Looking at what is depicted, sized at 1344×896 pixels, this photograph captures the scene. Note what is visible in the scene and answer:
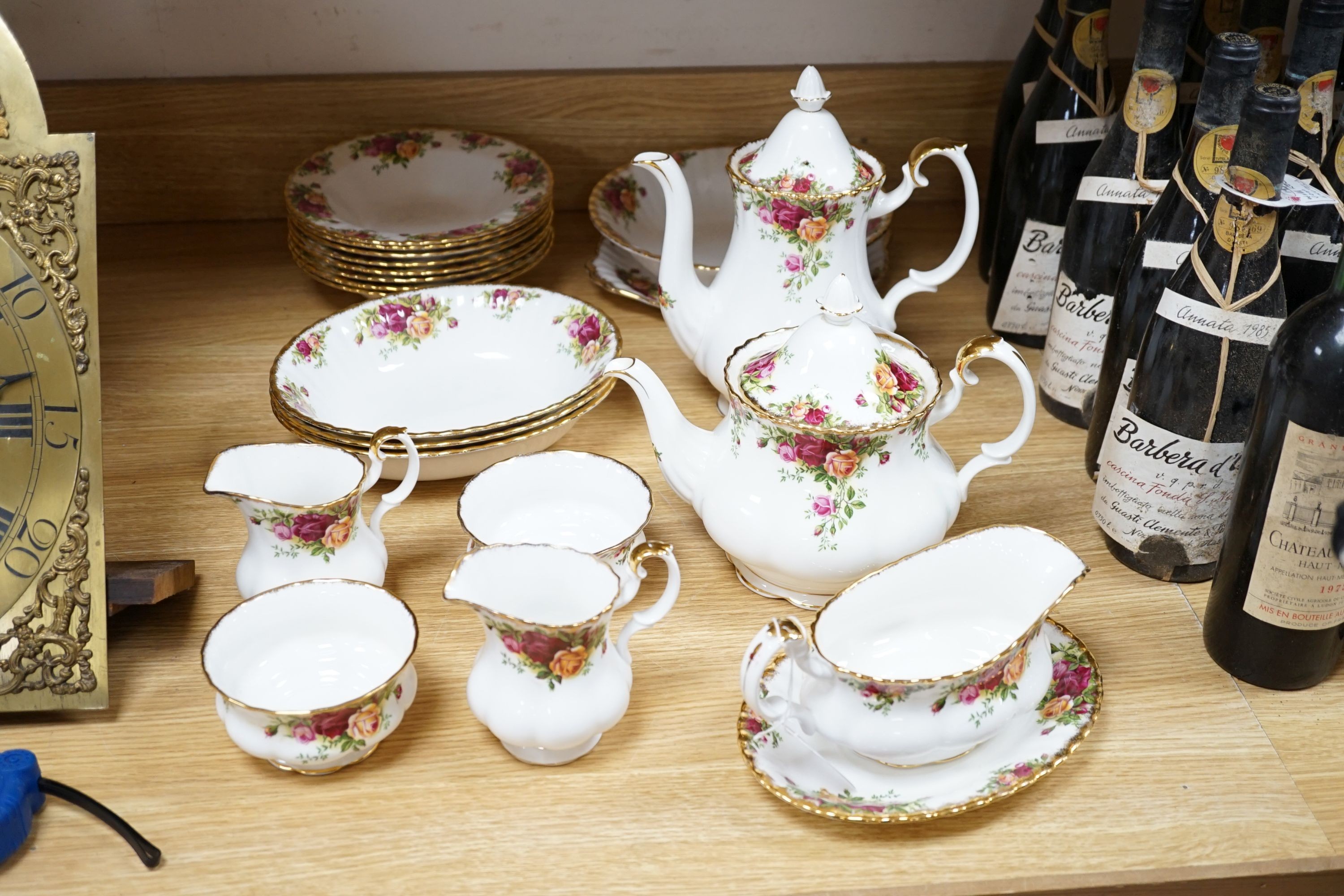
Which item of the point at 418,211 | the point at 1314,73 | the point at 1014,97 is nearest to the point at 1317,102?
the point at 1314,73

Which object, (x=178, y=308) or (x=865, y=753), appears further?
(x=178, y=308)

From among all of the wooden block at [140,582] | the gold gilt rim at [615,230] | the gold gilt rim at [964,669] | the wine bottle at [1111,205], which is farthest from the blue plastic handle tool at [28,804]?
the wine bottle at [1111,205]

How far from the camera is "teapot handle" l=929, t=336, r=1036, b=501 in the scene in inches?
29.2

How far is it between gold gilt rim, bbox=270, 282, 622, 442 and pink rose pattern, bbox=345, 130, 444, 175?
8.2 inches

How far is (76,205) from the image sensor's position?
69cm

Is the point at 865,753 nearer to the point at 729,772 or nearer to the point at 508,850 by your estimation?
the point at 729,772

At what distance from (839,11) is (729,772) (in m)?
0.80

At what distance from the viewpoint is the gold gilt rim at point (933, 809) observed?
0.63 metres

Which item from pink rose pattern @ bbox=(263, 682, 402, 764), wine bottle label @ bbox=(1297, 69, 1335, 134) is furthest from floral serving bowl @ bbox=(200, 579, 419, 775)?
wine bottle label @ bbox=(1297, 69, 1335, 134)

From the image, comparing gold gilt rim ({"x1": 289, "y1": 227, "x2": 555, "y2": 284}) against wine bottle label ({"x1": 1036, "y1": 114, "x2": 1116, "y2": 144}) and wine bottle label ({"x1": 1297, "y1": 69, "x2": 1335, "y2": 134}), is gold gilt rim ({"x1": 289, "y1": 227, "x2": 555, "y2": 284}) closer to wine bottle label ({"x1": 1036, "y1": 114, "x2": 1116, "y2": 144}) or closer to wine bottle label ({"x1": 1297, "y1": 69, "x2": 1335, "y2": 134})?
wine bottle label ({"x1": 1036, "y1": 114, "x2": 1116, "y2": 144})

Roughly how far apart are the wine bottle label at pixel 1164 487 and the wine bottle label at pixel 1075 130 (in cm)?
27

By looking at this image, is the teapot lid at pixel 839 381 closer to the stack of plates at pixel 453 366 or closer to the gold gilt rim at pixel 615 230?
the stack of plates at pixel 453 366

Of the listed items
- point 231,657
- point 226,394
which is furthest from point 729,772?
point 226,394

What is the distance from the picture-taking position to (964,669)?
2.14ft
